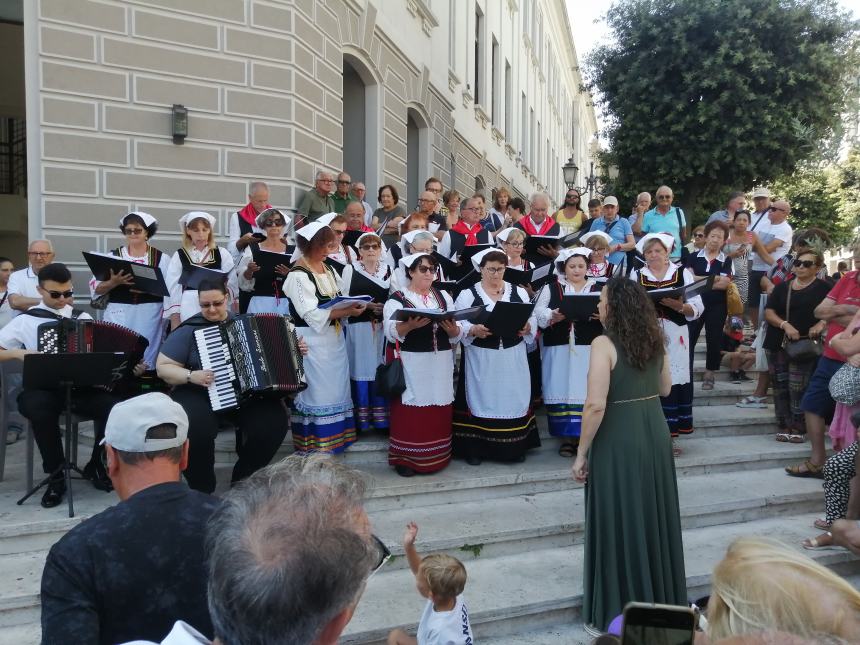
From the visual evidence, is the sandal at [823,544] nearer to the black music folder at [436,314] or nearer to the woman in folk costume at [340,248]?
the black music folder at [436,314]

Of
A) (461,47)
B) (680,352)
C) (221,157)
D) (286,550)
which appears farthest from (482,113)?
(286,550)

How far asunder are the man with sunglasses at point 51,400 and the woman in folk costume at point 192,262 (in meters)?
0.83

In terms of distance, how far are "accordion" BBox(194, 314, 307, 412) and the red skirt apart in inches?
43.7

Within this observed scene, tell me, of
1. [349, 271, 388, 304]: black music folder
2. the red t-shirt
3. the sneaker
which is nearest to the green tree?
the sneaker

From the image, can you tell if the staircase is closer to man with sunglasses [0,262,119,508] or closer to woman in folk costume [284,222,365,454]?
man with sunglasses [0,262,119,508]

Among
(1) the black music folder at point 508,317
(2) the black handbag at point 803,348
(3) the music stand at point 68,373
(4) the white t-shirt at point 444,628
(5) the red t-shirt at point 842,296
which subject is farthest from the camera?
(2) the black handbag at point 803,348

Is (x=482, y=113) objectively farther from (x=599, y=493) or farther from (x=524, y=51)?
(x=599, y=493)

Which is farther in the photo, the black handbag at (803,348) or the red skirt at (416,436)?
the black handbag at (803,348)

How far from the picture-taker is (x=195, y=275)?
5.84 meters

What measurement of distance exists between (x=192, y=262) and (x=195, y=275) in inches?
15.7

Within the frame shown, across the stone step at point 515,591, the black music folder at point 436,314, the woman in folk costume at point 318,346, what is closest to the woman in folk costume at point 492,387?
the black music folder at point 436,314

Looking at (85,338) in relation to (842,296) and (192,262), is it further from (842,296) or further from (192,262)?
(842,296)

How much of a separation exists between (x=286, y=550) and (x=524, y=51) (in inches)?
1095

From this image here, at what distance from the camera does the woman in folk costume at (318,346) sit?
549 centimetres
